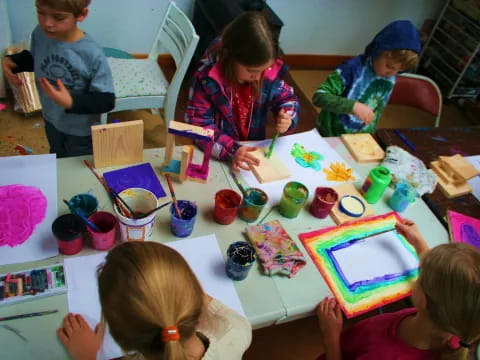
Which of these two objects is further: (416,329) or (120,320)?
(416,329)

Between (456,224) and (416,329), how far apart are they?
556 millimetres

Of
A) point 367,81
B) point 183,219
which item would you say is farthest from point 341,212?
point 367,81

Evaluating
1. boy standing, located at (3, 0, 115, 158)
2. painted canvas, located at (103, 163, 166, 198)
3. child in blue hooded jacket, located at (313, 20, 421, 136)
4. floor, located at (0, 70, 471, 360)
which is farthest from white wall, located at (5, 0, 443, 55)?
painted canvas, located at (103, 163, 166, 198)

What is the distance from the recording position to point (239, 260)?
0.97 m

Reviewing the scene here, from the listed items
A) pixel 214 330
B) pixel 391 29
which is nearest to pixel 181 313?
pixel 214 330

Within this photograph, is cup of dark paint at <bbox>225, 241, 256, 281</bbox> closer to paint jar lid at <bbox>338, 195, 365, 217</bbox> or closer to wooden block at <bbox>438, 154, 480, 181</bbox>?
paint jar lid at <bbox>338, 195, 365, 217</bbox>

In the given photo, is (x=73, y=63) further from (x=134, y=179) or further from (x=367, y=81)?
(x=367, y=81)

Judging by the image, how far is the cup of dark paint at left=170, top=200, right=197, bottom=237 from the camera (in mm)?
1014

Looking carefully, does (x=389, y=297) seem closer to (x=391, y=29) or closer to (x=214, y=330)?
(x=214, y=330)

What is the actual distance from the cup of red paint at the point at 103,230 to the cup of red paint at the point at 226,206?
0.28 m

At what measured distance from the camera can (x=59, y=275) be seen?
90cm

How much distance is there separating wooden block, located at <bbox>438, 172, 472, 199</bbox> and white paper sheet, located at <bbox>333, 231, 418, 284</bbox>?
0.41m

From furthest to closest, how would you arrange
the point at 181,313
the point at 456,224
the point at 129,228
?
the point at 456,224 < the point at 129,228 < the point at 181,313

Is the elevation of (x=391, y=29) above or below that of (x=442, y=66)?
above
